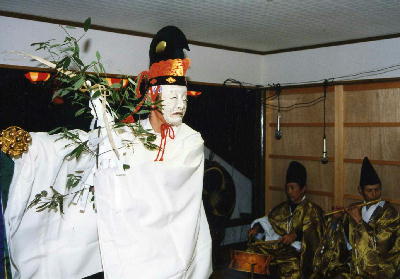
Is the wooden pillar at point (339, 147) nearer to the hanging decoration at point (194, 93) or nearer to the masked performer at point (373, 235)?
the masked performer at point (373, 235)

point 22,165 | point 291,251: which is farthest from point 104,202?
point 291,251

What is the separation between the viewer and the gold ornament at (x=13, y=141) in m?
2.31

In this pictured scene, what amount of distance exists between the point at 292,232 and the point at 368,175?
1.11m

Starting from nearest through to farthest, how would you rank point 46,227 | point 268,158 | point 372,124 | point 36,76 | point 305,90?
point 46,227 < point 36,76 < point 372,124 < point 305,90 < point 268,158

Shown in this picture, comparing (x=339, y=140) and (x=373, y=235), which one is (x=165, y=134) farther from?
(x=339, y=140)

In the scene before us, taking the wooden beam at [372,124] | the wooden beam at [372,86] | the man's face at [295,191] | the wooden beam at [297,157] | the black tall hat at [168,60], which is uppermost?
the wooden beam at [372,86]

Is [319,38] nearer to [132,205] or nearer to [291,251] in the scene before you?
[291,251]

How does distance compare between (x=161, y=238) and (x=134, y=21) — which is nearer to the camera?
(x=161, y=238)

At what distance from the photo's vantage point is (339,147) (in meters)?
5.80

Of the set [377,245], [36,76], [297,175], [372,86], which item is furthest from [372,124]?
[36,76]

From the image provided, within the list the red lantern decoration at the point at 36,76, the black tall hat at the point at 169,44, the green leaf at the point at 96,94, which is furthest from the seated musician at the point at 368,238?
the green leaf at the point at 96,94

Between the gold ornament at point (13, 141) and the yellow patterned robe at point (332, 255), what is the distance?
3.77m

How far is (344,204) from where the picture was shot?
5.75 meters

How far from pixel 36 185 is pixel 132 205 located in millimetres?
669
